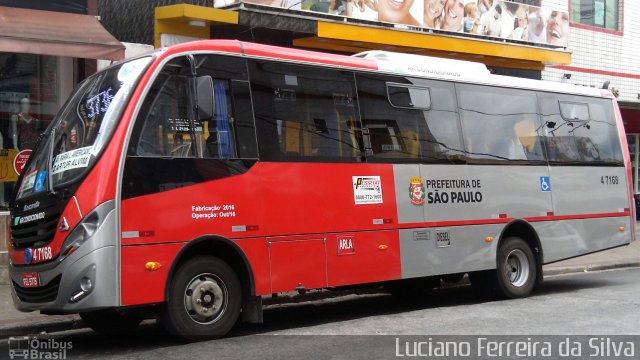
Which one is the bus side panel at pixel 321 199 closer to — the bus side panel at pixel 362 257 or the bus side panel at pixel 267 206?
the bus side panel at pixel 267 206

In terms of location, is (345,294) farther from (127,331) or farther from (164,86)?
(164,86)

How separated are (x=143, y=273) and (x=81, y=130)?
1.68 metres

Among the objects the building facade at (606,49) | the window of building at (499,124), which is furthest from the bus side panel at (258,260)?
the building facade at (606,49)

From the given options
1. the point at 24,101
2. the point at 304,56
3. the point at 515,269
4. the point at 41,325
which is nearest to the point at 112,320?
the point at 41,325

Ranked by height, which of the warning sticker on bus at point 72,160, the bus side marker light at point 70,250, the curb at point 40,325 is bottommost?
the curb at point 40,325

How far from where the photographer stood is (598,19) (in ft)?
75.6

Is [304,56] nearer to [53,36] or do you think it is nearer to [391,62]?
[391,62]

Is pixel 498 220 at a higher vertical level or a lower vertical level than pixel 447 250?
higher

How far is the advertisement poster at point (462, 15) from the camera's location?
1469 centimetres

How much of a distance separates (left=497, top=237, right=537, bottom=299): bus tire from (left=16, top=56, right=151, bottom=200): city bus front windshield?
6266mm

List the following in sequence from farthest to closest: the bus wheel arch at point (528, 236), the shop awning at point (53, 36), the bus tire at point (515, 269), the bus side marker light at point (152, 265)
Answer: the bus wheel arch at point (528, 236) < the bus tire at point (515, 269) < the shop awning at point (53, 36) < the bus side marker light at point (152, 265)

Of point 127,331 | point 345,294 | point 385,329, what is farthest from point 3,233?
point 385,329

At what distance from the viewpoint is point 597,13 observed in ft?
75.5

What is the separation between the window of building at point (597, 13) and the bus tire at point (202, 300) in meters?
17.5
